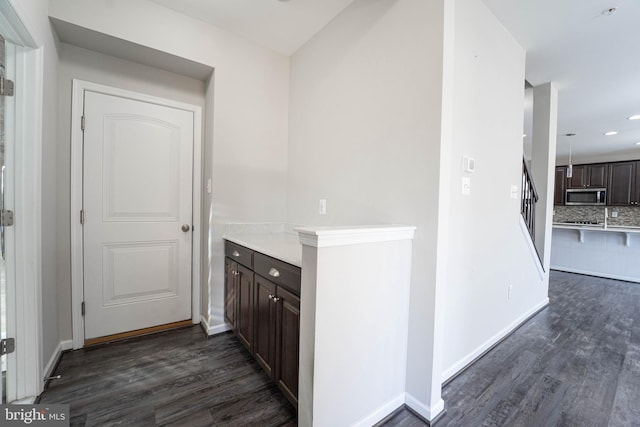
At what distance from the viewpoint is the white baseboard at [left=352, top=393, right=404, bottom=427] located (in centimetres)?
144

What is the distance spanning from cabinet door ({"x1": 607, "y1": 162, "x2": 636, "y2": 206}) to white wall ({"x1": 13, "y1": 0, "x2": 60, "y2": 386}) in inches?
359

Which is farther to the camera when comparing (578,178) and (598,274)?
(578,178)

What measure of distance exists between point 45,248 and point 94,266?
0.51 m

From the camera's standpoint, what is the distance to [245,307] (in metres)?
2.09

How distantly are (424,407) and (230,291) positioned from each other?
1.72 meters

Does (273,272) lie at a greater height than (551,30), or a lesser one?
lesser

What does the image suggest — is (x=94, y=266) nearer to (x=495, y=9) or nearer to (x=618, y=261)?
(x=495, y=9)

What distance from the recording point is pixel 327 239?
1229mm

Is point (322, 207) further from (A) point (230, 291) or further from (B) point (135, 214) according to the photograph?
(B) point (135, 214)

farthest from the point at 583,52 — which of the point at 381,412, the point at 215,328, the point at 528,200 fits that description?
the point at 215,328

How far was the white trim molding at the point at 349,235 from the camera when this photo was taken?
1.21 meters

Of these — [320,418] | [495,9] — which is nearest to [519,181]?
[495,9]

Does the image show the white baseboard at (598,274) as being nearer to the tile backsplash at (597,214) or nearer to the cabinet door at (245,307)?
the tile backsplash at (597,214)

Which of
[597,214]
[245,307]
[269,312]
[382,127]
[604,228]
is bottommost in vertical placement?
[245,307]
